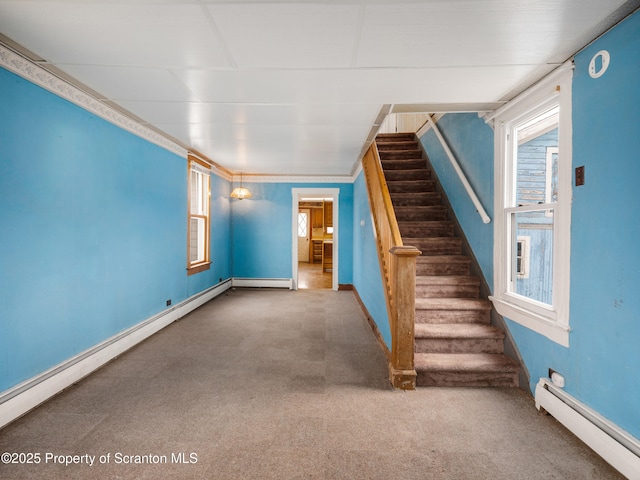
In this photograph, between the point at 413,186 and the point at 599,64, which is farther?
the point at 413,186

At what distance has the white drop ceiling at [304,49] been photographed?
1.67 metres

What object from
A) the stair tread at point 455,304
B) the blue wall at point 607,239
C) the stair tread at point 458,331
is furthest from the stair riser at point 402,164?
the blue wall at point 607,239

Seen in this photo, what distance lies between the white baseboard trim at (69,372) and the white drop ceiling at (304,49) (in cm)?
233

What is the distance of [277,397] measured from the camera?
2.56 m

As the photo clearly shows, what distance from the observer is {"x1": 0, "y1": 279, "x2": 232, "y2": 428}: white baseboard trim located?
7.20ft

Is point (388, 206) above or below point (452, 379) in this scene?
above

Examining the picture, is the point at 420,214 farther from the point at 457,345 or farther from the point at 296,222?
the point at 296,222

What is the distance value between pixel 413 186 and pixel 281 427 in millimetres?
3694

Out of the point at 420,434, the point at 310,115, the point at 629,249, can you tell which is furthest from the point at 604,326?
the point at 310,115

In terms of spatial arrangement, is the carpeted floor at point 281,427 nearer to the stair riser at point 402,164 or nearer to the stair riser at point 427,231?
the stair riser at point 427,231

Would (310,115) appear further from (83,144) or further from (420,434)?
(420,434)

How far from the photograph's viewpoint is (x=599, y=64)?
1.92 meters

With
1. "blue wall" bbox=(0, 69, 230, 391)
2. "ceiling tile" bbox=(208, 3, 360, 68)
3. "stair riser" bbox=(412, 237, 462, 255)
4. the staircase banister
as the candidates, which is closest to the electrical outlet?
the staircase banister

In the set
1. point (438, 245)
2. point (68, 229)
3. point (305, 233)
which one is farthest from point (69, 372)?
point (305, 233)
